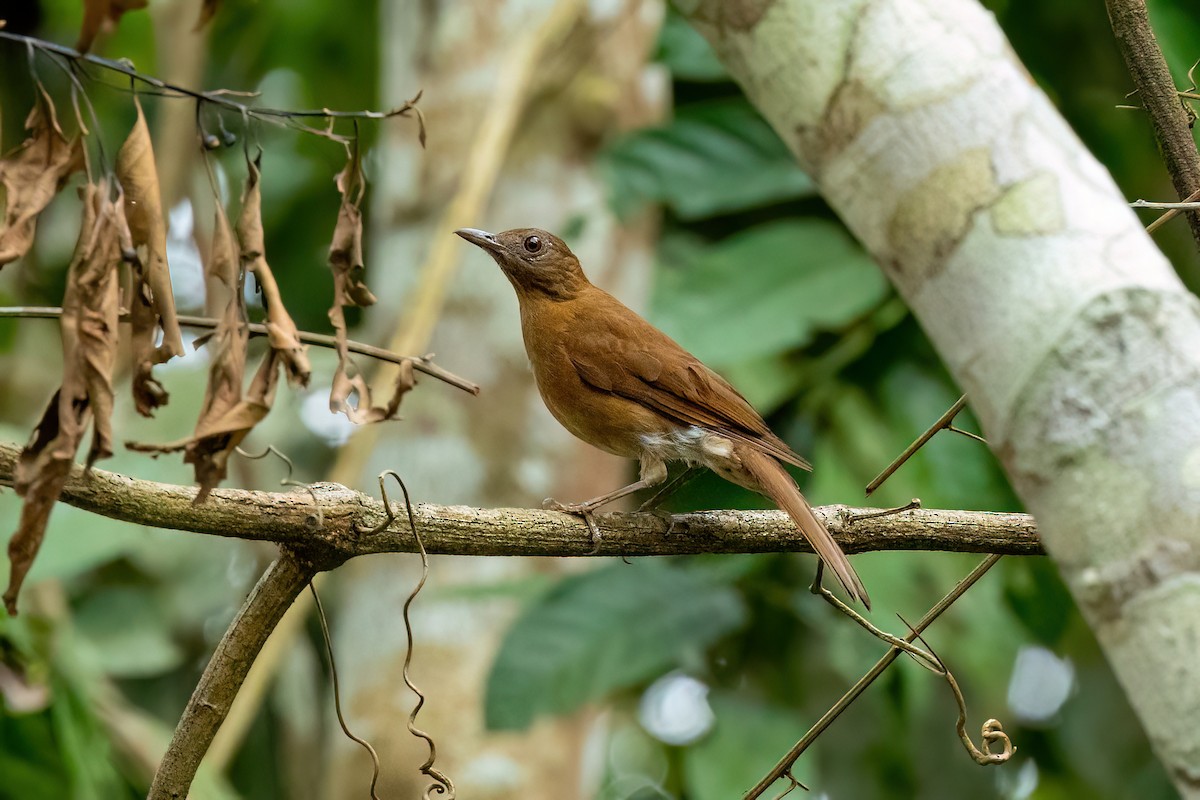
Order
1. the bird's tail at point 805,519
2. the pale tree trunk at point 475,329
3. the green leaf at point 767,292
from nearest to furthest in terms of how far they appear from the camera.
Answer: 1. the bird's tail at point 805,519
2. the green leaf at point 767,292
3. the pale tree trunk at point 475,329

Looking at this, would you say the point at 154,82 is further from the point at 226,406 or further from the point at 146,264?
the point at 226,406

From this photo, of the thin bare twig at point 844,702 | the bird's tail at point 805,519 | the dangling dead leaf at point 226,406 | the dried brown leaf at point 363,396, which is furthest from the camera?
the bird's tail at point 805,519

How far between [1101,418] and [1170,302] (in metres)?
0.14

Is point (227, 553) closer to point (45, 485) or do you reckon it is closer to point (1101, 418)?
point (45, 485)

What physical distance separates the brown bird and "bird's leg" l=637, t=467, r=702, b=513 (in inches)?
1.4

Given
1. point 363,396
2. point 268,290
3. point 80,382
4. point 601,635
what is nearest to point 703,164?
point 601,635

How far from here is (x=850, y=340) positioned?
4668mm

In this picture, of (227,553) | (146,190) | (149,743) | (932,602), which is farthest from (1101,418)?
(227,553)

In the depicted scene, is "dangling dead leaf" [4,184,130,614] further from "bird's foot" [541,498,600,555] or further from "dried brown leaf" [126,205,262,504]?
"bird's foot" [541,498,600,555]

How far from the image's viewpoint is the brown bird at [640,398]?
335cm

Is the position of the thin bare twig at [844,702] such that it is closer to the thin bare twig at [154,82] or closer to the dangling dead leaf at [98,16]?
the thin bare twig at [154,82]

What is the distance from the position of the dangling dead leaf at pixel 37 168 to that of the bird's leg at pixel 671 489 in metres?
1.67

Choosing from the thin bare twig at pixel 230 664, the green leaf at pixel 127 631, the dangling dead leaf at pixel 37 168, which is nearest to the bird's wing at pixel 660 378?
the thin bare twig at pixel 230 664

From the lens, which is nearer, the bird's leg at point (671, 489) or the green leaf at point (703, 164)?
the bird's leg at point (671, 489)
